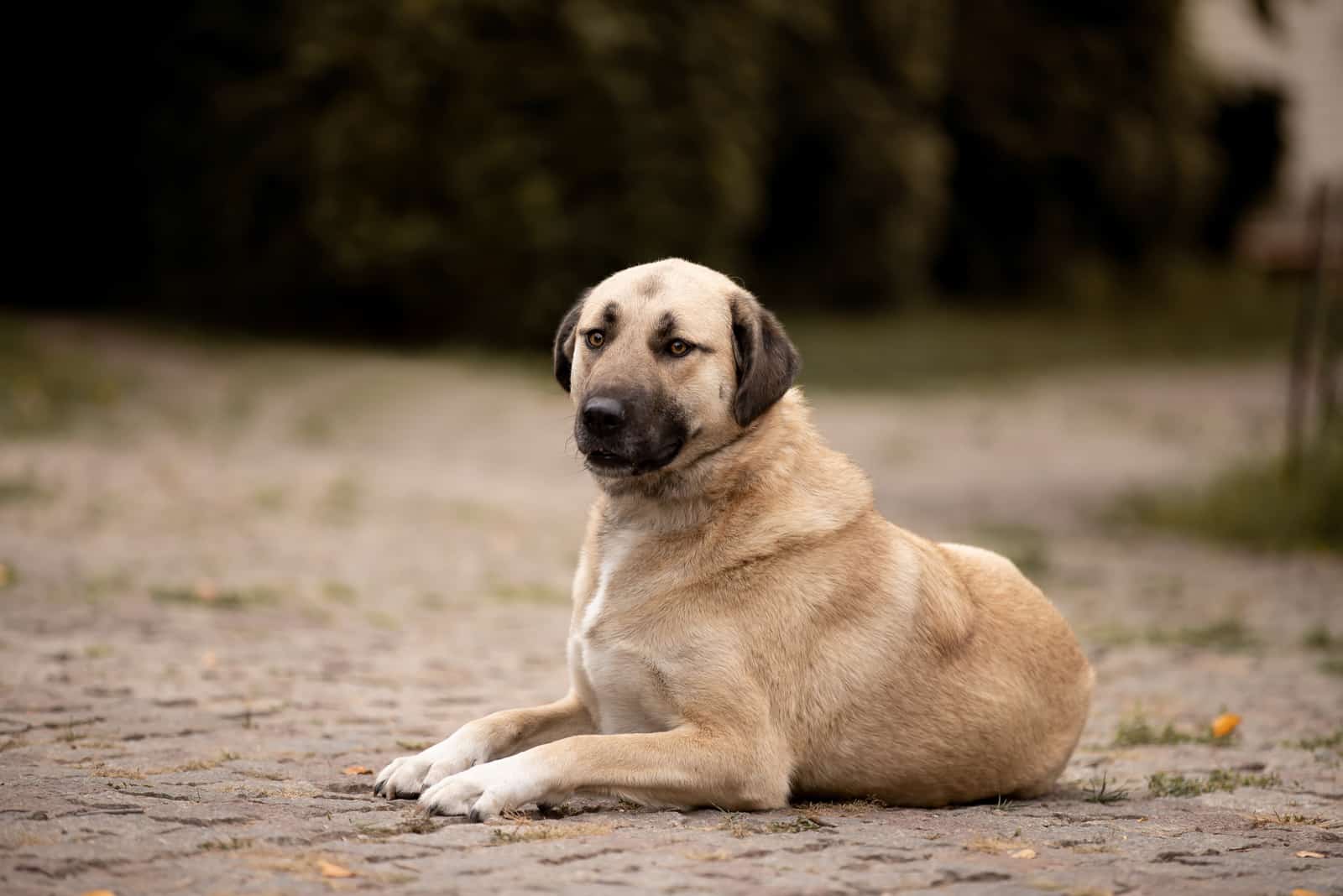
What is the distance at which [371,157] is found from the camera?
69.3 ft

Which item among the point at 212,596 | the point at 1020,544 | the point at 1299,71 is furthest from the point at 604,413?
the point at 1299,71

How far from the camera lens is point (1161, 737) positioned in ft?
19.7

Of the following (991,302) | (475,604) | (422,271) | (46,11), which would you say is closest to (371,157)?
(422,271)

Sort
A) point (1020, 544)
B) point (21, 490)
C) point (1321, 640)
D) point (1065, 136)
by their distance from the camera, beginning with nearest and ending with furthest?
point (1321, 640) < point (21, 490) < point (1020, 544) < point (1065, 136)

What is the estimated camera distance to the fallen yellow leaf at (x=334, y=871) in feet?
11.9

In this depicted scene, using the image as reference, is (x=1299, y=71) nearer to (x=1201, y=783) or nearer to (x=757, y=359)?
(x=1201, y=783)

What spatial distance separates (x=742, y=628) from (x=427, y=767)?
42.2 inches

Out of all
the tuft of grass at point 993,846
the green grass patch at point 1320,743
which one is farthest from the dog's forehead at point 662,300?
the green grass patch at point 1320,743

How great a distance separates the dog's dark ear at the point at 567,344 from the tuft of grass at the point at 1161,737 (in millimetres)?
2745

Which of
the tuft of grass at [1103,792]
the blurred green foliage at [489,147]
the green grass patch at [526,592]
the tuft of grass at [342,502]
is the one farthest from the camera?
the blurred green foliage at [489,147]

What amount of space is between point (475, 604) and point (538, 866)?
534 centimetres

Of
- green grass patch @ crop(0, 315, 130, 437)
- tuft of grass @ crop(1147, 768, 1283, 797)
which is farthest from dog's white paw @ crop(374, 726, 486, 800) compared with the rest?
green grass patch @ crop(0, 315, 130, 437)

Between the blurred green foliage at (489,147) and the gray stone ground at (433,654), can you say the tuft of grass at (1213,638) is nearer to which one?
the gray stone ground at (433,654)

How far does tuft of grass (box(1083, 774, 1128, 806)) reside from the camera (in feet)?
16.3
